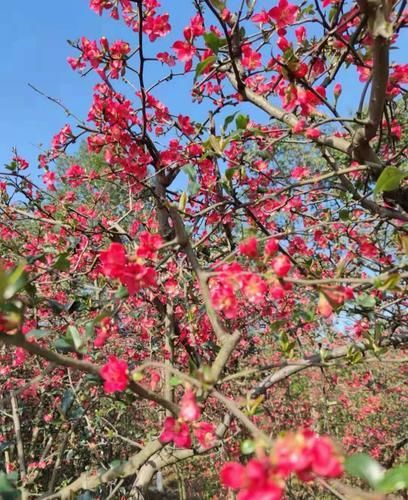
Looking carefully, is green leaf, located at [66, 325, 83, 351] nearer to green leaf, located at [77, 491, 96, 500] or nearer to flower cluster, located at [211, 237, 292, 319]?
flower cluster, located at [211, 237, 292, 319]

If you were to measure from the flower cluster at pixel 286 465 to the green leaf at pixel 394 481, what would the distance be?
4.9 inches

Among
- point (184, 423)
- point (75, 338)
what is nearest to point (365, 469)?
point (184, 423)

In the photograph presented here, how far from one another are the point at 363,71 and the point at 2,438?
408cm

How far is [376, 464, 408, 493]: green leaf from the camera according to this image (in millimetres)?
605

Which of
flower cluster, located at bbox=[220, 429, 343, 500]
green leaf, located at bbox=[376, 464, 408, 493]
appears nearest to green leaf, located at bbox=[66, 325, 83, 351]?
flower cluster, located at bbox=[220, 429, 343, 500]

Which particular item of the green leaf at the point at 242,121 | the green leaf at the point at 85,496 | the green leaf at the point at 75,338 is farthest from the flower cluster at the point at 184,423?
the green leaf at the point at 242,121

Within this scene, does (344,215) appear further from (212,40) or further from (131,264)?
(131,264)

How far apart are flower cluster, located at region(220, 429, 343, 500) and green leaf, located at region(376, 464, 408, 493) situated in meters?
0.12

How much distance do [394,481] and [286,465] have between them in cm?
20

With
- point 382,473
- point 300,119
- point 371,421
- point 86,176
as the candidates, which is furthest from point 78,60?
point 371,421

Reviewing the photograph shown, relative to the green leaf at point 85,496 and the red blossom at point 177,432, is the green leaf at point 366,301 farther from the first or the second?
the green leaf at point 85,496

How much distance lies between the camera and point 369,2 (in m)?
1.08

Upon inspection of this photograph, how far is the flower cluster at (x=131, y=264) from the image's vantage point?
97 centimetres

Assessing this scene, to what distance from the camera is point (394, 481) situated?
62 cm
